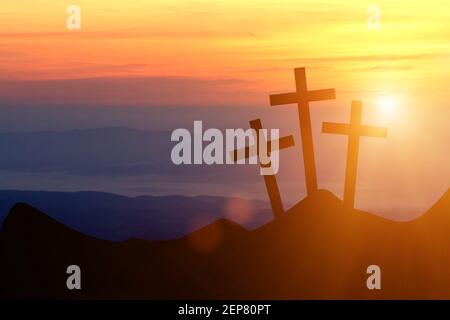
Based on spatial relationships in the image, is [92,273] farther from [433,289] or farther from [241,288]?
[433,289]

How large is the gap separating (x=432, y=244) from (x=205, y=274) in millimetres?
4408

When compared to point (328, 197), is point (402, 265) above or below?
below

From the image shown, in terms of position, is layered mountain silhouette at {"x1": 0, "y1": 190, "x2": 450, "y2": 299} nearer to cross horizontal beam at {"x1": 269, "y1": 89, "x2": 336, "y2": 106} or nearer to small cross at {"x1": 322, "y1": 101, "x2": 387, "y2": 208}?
small cross at {"x1": 322, "y1": 101, "x2": 387, "y2": 208}

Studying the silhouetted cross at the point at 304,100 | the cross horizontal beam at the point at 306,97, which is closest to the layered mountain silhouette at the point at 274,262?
the silhouetted cross at the point at 304,100

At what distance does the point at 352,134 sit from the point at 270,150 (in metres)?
1.66

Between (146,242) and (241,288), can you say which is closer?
(241,288)

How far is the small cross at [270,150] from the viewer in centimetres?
2184

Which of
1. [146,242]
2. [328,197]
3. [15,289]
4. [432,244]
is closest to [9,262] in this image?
[15,289]

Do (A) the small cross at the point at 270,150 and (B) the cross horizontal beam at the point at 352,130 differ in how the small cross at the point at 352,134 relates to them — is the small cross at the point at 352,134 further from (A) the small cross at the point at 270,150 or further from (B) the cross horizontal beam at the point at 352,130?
(A) the small cross at the point at 270,150

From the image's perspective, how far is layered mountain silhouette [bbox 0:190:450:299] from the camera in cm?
2128

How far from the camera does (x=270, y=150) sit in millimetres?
22141

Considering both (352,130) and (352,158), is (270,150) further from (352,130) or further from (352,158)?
(352,130)

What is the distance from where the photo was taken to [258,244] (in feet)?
72.6

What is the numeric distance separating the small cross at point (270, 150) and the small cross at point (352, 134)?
90 cm
